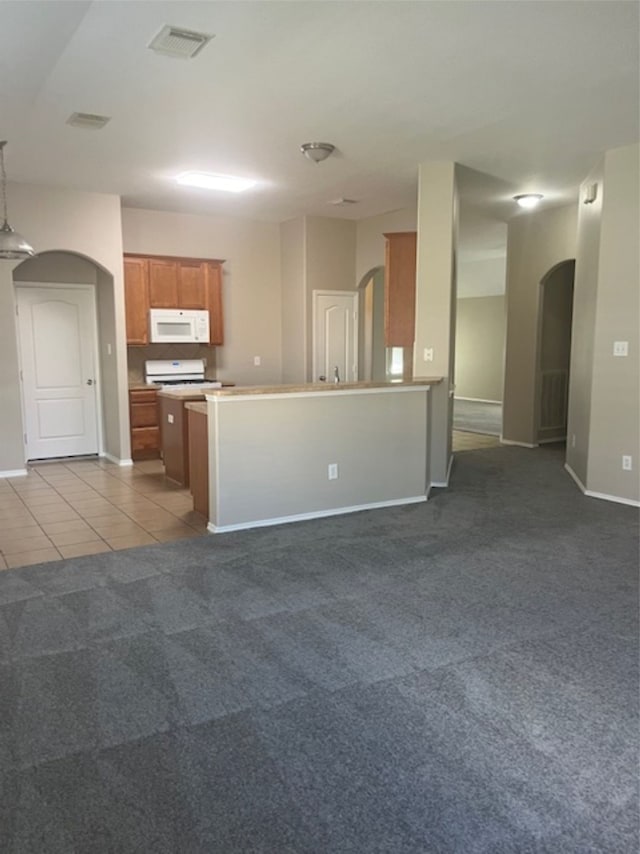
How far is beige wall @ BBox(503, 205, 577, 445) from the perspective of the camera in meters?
7.44

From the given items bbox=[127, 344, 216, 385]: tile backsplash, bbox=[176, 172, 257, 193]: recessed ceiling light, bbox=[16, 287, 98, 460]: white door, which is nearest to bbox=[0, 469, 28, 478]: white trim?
bbox=[16, 287, 98, 460]: white door

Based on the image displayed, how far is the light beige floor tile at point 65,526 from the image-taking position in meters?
4.59

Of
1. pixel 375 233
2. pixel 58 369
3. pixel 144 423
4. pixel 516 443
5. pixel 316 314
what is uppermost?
pixel 375 233

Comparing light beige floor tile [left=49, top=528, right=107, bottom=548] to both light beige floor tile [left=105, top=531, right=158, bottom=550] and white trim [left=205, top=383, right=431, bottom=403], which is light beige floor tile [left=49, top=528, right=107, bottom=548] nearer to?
light beige floor tile [left=105, top=531, right=158, bottom=550]

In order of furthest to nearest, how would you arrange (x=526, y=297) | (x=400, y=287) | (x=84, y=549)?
1. (x=526, y=297)
2. (x=400, y=287)
3. (x=84, y=549)

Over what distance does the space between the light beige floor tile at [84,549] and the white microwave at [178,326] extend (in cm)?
356

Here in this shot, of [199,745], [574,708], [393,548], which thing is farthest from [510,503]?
[199,745]

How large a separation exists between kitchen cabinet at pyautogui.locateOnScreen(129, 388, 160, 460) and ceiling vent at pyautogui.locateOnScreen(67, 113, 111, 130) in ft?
10.5

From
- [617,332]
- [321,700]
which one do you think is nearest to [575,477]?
[617,332]

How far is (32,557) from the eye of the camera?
13.2ft

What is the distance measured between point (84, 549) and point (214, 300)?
169 inches

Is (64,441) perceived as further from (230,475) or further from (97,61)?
(97,61)

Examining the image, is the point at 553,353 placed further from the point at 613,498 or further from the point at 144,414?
the point at 144,414

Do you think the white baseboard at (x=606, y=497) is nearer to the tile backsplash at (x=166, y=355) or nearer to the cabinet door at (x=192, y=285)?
the tile backsplash at (x=166, y=355)
